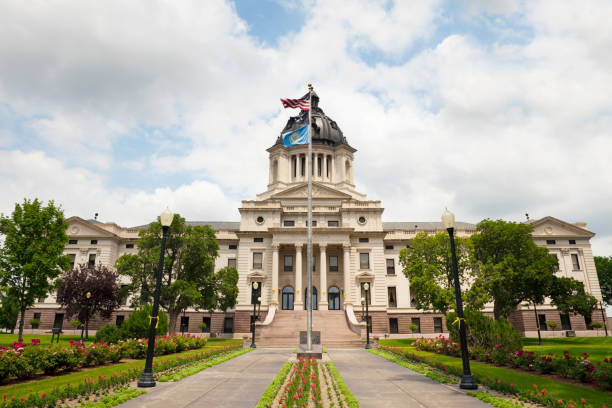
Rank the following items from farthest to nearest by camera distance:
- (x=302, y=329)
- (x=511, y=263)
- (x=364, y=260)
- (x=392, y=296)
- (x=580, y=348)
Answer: (x=392, y=296) < (x=364, y=260) < (x=511, y=263) < (x=302, y=329) < (x=580, y=348)

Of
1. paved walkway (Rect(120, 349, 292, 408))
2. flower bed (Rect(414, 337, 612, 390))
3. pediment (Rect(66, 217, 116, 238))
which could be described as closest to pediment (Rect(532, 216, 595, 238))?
flower bed (Rect(414, 337, 612, 390))

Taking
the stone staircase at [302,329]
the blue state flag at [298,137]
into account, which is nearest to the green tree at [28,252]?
the stone staircase at [302,329]

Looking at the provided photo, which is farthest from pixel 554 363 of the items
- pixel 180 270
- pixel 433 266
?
pixel 180 270

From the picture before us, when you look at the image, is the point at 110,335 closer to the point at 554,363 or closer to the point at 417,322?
the point at 554,363

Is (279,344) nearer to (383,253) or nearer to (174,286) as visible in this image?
(174,286)

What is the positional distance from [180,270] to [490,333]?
99.8ft

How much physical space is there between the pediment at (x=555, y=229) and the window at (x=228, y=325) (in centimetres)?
4446

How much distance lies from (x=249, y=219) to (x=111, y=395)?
138 feet

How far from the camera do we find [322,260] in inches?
1869

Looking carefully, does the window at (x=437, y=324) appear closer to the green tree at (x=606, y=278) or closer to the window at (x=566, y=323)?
the window at (x=566, y=323)

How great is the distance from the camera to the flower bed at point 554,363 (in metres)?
11.5

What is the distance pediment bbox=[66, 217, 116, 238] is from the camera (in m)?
52.8

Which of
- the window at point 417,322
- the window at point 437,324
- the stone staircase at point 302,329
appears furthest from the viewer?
the window at point 437,324

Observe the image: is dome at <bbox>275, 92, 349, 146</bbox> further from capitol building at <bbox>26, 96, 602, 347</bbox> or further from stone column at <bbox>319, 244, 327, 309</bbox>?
stone column at <bbox>319, 244, 327, 309</bbox>
